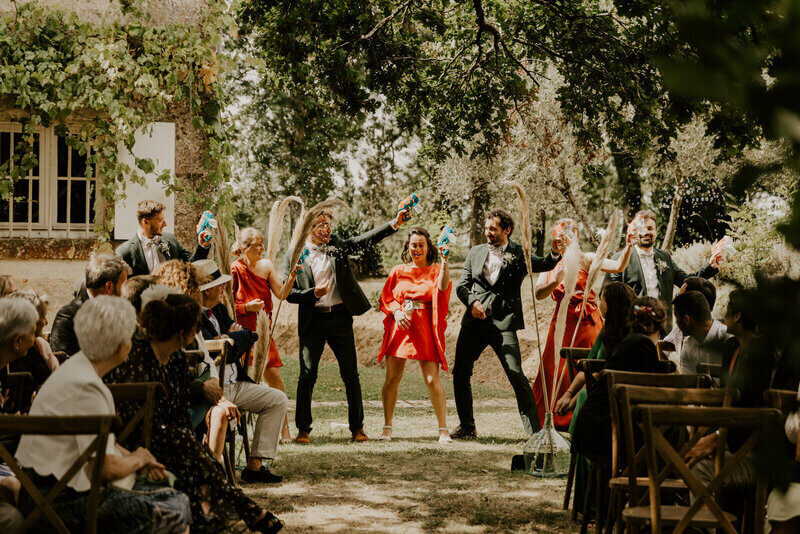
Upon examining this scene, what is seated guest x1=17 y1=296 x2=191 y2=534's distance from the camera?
9.76 ft

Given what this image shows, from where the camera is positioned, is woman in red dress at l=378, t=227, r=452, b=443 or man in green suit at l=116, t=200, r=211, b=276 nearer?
man in green suit at l=116, t=200, r=211, b=276

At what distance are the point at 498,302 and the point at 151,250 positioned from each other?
305 cm

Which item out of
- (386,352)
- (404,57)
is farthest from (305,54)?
(386,352)

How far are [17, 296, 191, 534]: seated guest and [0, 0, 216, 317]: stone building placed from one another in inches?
223

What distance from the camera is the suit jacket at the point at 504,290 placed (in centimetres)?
752

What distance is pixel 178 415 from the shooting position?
4027 mm

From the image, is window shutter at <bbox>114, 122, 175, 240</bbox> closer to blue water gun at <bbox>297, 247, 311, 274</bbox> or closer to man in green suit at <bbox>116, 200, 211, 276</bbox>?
man in green suit at <bbox>116, 200, 211, 276</bbox>

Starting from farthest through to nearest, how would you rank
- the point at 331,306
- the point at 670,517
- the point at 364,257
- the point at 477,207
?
the point at 477,207 < the point at 364,257 < the point at 331,306 < the point at 670,517

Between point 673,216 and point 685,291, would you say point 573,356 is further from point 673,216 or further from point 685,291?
point 673,216

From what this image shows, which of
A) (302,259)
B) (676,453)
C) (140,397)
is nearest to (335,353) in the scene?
(302,259)

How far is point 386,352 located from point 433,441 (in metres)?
0.93

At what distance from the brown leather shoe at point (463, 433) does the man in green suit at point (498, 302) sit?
444mm

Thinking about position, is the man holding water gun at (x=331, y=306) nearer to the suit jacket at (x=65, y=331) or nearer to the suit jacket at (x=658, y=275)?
the suit jacket at (x=658, y=275)

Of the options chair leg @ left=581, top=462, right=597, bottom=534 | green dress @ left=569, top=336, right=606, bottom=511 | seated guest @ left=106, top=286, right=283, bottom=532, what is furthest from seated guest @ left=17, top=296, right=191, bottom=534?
green dress @ left=569, top=336, right=606, bottom=511
